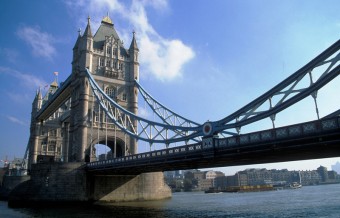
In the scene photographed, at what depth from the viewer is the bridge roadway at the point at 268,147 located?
19.2 meters

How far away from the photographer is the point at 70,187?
1656 inches

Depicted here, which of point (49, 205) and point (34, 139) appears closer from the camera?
point (49, 205)

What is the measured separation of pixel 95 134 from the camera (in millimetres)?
51219

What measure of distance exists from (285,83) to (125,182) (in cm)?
3073

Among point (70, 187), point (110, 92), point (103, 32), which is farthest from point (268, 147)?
point (103, 32)

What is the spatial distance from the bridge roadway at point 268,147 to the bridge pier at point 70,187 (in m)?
13.5

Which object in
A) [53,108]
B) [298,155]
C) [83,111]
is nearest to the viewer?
[298,155]

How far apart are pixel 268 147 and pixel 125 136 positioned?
29.3 metres

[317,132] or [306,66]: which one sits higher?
[306,66]

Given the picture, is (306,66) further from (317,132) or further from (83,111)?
(83,111)

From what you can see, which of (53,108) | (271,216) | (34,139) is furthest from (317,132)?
(34,139)

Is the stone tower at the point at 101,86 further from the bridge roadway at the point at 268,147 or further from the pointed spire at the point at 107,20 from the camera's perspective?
the bridge roadway at the point at 268,147

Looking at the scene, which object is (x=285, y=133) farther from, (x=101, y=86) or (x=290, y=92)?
(x=101, y=86)

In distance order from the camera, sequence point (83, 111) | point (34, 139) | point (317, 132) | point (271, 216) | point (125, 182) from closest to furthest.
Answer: point (317, 132)
point (271, 216)
point (125, 182)
point (83, 111)
point (34, 139)
